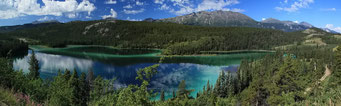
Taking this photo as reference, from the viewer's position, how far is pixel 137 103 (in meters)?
8.54

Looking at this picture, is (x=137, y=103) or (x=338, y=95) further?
(x=137, y=103)

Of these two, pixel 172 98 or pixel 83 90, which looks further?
pixel 83 90

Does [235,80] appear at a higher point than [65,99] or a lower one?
lower

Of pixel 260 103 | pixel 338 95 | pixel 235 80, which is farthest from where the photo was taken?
pixel 235 80

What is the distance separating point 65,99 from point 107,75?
5690cm

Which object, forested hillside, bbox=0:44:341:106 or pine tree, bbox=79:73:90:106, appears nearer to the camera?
forested hillside, bbox=0:44:341:106

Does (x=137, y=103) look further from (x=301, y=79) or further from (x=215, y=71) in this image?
(x=215, y=71)

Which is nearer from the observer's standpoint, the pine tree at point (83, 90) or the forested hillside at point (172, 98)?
the forested hillside at point (172, 98)

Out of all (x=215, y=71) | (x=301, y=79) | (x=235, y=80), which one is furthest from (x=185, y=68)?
(x=301, y=79)

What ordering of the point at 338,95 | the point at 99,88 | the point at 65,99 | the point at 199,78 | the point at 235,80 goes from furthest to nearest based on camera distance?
the point at 199,78 → the point at 235,80 → the point at 99,88 → the point at 65,99 → the point at 338,95

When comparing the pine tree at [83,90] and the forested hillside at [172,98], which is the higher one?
the forested hillside at [172,98]

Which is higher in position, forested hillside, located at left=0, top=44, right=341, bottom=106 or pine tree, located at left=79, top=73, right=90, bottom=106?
forested hillside, located at left=0, top=44, right=341, bottom=106

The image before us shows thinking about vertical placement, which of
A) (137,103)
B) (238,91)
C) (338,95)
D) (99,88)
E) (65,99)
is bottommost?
(238,91)

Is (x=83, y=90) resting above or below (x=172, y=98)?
below
